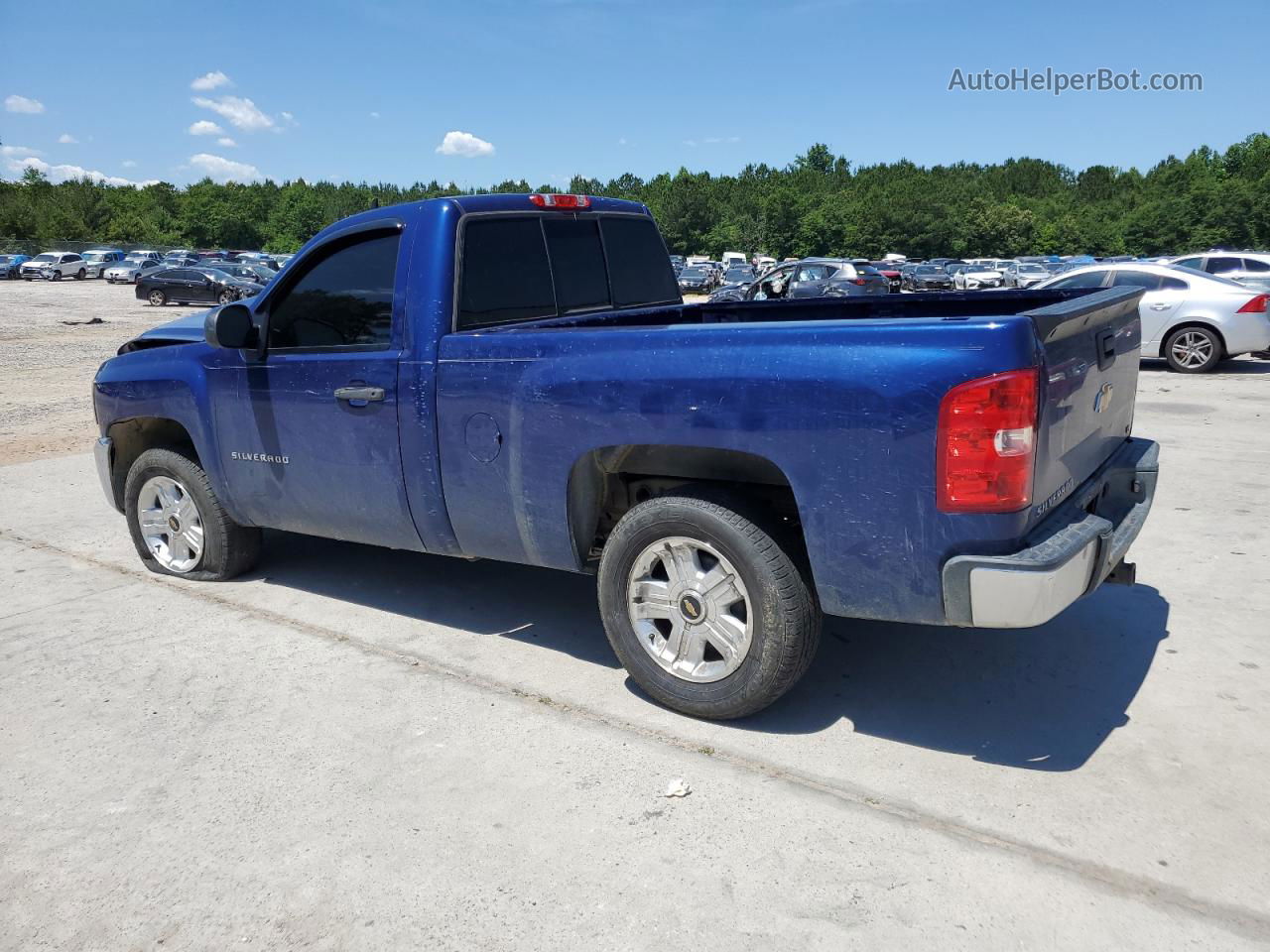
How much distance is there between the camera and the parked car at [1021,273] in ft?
122

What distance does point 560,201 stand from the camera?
16.2 ft

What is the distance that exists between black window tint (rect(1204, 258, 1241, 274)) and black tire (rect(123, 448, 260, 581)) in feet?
69.1

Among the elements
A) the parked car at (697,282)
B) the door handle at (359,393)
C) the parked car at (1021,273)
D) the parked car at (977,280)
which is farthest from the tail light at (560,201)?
the parked car at (977,280)

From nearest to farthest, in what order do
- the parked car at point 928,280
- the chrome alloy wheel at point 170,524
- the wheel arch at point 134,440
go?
1. the chrome alloy wheel at point 170,524
2. the wheel arch at point 134,440
3. the parked car at point 928,280

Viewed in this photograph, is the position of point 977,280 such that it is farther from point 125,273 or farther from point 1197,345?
point 125,273

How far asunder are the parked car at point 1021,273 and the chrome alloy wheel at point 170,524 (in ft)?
111

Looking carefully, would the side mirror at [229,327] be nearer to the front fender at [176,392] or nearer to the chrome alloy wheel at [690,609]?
the front fender at [176,392]

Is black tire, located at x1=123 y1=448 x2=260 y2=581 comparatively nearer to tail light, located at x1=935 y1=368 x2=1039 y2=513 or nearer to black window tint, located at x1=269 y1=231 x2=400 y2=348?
black window tint, located at x1=269 y1=231 x2=400 y2=348

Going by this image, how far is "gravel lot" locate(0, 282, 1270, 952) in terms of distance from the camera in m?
2.77

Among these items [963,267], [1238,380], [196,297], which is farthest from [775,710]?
[963,267]

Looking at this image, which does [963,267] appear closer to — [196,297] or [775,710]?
[196,297]

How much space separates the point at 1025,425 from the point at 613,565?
1585 mm

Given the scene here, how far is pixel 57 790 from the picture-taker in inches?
138

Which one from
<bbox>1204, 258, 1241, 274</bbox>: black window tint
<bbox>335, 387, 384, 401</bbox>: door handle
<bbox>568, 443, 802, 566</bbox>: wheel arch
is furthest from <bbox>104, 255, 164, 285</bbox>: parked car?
<bbox>568, 443, 802, 566</bbox>: wheel arch
